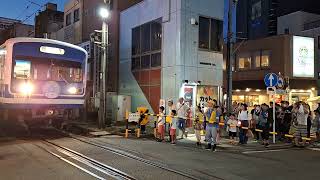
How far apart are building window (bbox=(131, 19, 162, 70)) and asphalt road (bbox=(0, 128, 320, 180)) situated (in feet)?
21.7

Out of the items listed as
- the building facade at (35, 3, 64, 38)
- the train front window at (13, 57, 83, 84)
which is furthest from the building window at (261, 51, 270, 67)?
the building facade at (35, 3, 64, 38)

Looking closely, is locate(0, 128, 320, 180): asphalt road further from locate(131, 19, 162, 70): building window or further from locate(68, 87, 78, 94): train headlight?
locate(131, 19, 162, 70): building window

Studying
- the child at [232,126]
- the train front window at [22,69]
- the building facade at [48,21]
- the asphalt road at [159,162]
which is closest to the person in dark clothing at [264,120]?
the child at [232,126]

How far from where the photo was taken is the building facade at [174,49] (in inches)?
679

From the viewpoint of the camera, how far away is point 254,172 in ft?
29.5

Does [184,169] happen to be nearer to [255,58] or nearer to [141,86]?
[141,86]

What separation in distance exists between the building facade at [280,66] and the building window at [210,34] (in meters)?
10.8

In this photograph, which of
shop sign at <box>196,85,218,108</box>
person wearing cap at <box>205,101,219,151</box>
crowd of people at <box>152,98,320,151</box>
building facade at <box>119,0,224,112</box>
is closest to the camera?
person wearing cap at <box>205,101,219,151</box>

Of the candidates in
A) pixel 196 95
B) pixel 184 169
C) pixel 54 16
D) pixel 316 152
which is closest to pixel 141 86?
pixel 196 95

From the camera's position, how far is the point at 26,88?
14.5 m

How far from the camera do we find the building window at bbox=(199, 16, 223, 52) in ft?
59.8

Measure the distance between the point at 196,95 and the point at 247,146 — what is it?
453cm

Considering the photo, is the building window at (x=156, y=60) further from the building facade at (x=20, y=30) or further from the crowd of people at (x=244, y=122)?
the building facade at (x=20, y=30)

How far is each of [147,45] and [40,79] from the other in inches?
279
